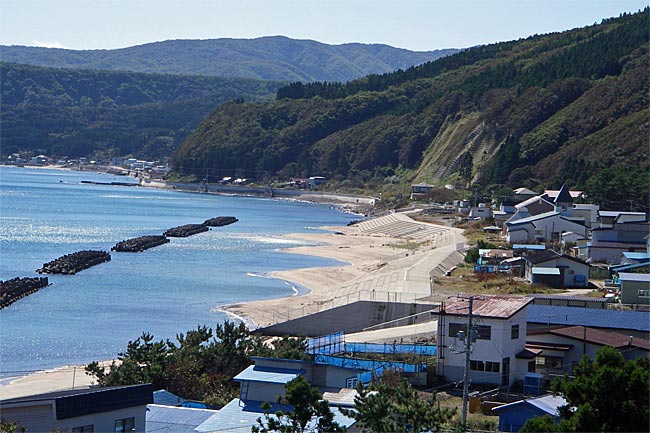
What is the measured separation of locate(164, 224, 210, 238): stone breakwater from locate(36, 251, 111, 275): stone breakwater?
1226 cm

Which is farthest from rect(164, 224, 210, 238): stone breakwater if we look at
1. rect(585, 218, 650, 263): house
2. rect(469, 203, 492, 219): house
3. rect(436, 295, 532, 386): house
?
rect(436, 295, 532, 386): house

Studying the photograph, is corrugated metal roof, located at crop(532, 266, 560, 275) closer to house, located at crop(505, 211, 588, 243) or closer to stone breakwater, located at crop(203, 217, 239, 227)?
house, located at crop(505, 211, 588, 243)

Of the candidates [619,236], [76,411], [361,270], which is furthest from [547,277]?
[76,411]

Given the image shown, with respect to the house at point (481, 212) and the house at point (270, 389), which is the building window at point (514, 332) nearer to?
the house at point (270, 389)

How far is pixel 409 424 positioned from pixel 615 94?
69017 millimetres

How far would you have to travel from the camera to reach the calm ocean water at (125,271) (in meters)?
26.0

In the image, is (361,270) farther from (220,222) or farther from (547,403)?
(220,222)

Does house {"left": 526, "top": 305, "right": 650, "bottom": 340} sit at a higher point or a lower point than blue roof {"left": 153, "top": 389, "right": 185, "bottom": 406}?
higher

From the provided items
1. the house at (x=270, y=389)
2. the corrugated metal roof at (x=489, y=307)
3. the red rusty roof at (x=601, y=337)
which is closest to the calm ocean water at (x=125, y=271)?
the house at (x=270, y=389)

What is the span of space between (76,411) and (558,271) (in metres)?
21.3

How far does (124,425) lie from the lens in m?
11.7

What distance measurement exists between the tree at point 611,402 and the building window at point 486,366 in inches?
242

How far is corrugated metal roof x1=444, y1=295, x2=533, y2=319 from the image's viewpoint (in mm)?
16922

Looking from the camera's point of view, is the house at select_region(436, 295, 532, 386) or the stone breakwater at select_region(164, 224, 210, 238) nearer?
the house at select_region(436, 295, 532, 386)
